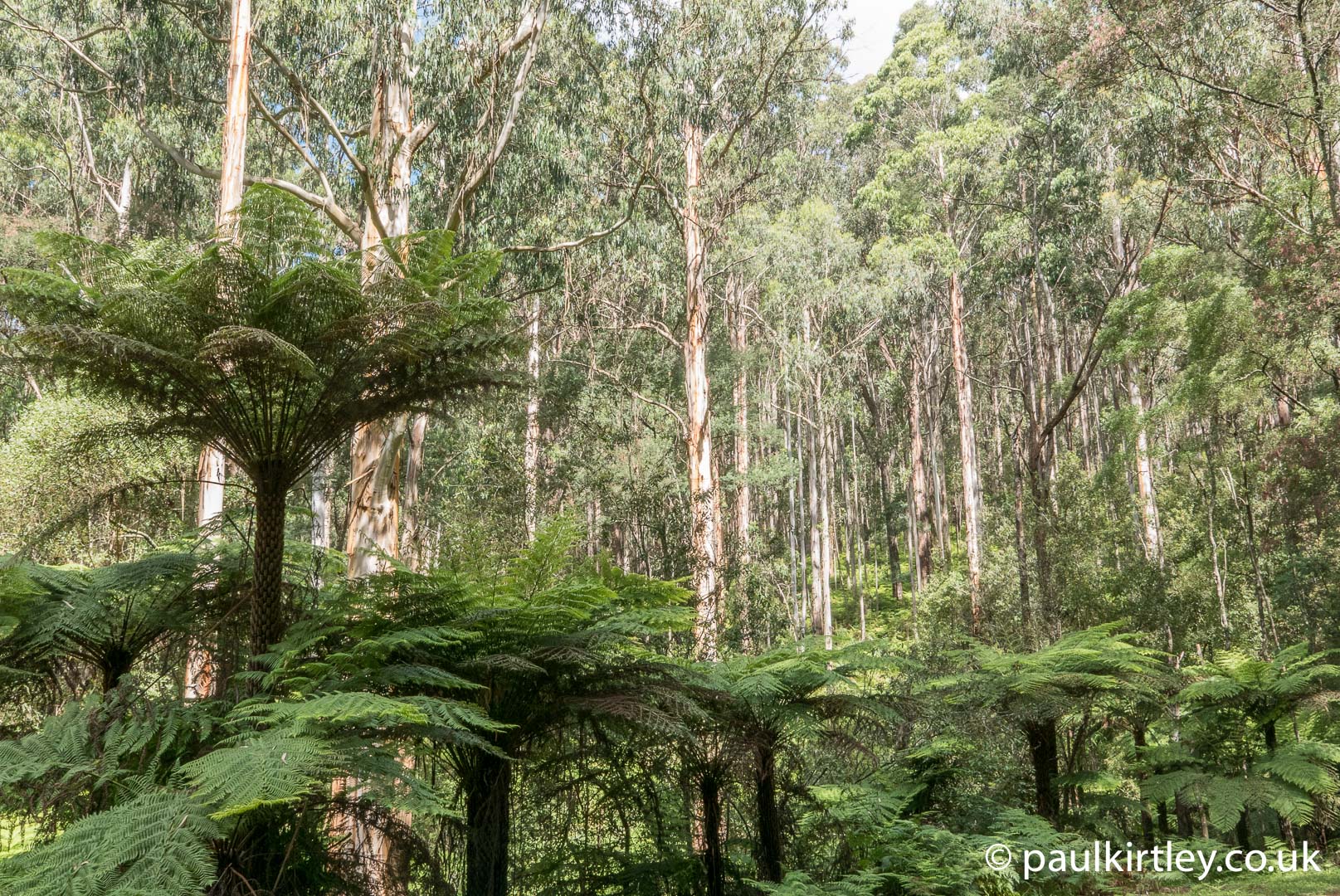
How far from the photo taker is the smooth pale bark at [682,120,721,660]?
416 inches

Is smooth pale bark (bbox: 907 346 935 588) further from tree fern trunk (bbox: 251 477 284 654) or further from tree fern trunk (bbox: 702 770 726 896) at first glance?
tree fern trunk (bbox: 251 477 284 654)

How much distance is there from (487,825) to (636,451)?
1230cm

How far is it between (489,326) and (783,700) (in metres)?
1.83

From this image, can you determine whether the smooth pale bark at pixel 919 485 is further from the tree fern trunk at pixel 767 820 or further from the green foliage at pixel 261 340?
the green foliage at pixel 261 340

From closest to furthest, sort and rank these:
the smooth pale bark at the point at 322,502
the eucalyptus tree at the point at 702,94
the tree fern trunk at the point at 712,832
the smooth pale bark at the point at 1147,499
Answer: the tree fern trunk at the point at 712,832
the smooth pale bark at the point at 322,502
the eucalyptus tree at the point at 702,94
the smooth pale bark at the point at 1147,499

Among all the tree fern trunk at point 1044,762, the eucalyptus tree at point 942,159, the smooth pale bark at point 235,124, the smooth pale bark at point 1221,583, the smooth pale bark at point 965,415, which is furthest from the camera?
the eucalyptus tree at point 942,159

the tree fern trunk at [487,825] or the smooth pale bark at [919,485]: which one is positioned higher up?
the smooth pale bark at [919,485]

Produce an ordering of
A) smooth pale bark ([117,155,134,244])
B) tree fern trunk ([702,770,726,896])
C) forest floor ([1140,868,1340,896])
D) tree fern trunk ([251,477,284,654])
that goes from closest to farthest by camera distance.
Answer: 1. tree fern trunk ([251,477,284,654])
2. tree fern trunk ([702,770,726,896])
3. forest floor ([1140,868,1340,896])
4. smooth pale bark ([117,155,134,244])

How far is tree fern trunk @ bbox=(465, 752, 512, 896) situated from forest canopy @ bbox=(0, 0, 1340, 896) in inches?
0.7

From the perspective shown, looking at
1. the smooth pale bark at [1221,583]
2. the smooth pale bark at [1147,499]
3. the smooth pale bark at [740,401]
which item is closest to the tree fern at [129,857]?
the smooth pale bark at [1221,583]

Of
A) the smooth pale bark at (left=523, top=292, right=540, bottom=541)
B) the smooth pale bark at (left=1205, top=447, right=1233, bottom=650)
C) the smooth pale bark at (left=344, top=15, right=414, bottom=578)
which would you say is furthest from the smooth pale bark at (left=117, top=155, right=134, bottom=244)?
the smooth pale bark at (left=1205, top=447, right=1233, bottom=650)

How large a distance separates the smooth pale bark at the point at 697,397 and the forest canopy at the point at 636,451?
0.08 meters

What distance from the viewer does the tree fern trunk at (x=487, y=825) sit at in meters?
2.98

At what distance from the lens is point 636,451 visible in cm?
1523
